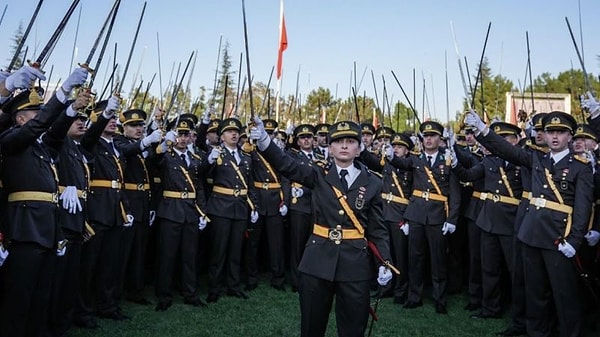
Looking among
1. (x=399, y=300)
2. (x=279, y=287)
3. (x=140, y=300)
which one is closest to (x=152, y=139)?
(x=140, y=300)

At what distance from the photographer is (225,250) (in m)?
7.91

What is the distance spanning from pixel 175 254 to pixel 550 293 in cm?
487

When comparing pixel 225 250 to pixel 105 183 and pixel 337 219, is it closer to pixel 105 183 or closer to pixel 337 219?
pixel 105 183

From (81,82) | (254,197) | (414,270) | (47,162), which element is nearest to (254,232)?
(254,197)

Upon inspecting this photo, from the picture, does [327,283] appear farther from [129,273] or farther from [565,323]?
[129,273]

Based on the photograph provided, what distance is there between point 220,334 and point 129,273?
6.91 feet

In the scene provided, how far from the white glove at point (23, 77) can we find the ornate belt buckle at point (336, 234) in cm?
269

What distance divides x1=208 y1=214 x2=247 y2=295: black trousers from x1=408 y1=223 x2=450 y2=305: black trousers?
2612 millimetres

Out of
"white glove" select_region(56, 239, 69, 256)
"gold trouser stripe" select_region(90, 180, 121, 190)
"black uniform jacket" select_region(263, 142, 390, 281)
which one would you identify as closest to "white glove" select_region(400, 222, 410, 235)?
"black uniform jacket" select_region(263, 142, 390, 281)

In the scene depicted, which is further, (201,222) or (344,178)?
(201,222)

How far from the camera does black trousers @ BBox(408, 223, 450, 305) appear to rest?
7.66m

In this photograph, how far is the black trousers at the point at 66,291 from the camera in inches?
203

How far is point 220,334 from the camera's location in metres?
6.14

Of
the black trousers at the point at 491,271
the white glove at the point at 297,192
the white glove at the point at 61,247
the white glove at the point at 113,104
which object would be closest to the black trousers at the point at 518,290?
the black trousers at the point at 491,271
